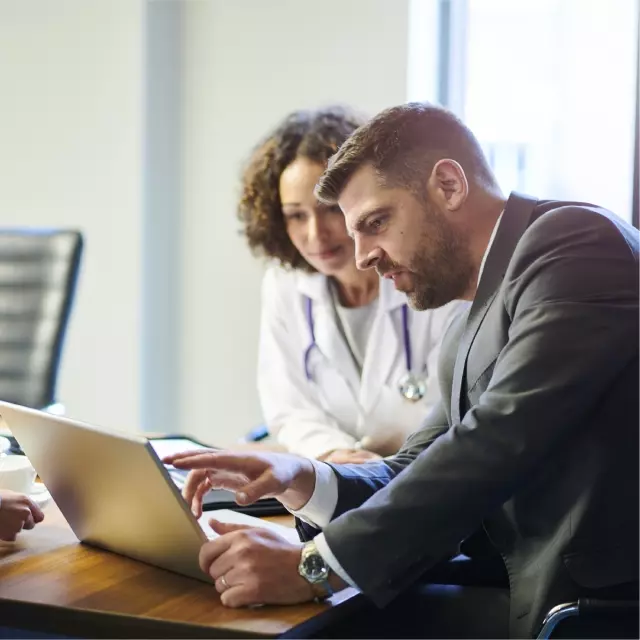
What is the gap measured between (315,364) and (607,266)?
4.08 ft

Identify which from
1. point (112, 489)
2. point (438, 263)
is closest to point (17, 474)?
point (112, 489)

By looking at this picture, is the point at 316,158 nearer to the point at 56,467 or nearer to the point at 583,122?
the point at 583,122

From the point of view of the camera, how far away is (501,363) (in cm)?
117

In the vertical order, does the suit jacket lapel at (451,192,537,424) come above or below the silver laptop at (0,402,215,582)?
above

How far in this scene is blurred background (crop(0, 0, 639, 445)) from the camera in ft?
9.62

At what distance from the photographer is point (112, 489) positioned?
1.18 m

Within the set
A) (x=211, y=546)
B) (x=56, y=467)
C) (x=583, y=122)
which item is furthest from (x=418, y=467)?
(x=583, y=122)

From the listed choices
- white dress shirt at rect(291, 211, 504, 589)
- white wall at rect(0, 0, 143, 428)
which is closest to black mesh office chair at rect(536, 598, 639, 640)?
white dress shirt at rect(291, 211, 504, 589)

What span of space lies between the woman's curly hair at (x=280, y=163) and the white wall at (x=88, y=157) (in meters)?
0.85

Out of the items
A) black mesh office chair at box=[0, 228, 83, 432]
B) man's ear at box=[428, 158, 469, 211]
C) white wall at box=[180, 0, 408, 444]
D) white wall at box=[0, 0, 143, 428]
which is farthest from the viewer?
white wall at box=[0, 0, 143, 428]

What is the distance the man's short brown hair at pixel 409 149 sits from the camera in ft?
4.47

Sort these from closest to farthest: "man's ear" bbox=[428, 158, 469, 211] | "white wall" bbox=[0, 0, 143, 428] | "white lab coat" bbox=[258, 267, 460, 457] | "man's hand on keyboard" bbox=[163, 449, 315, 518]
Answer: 1. "man's hand on keyboard" bbox=[163, 449, 315, 518]
2. "man's ear" bbox=[428, 158, 469, 211]
3. "white lab coat" bbox=[258, 267, 460, 457]
4. "white wall" bbox=[0, 0, 143, 428]

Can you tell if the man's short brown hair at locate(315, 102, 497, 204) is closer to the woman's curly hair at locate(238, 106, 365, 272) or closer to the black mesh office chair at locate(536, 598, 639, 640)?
the black mesh office chair at locate(536, 598, 639, 640)

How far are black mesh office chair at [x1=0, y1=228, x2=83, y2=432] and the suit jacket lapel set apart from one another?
55.2 inches
